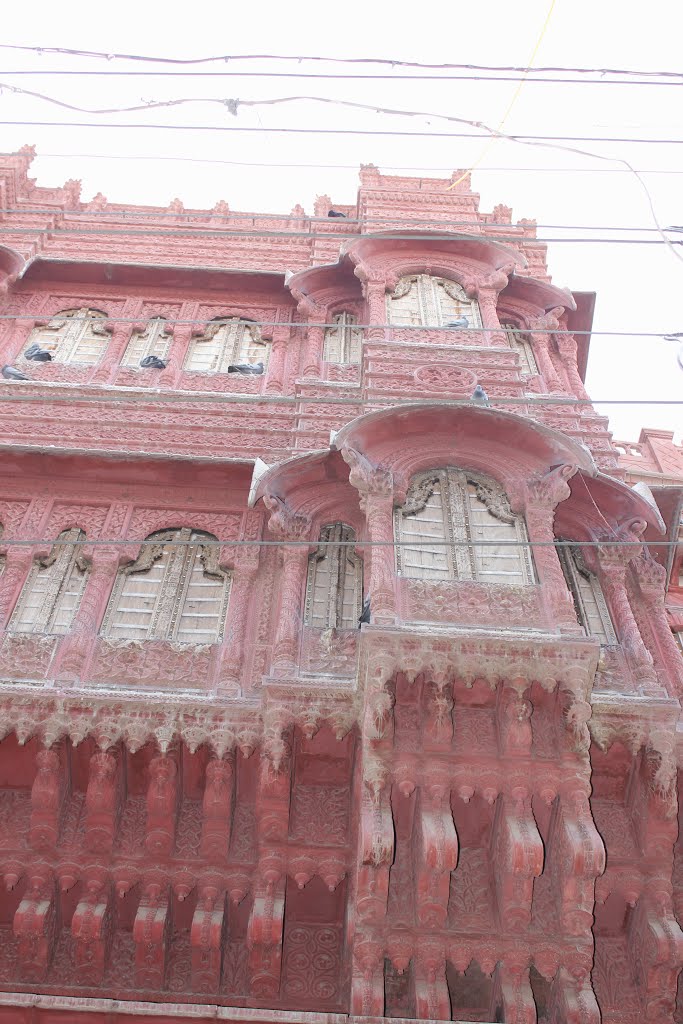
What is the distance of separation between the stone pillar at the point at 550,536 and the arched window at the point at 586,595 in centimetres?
65

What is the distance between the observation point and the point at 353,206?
18.2 metres

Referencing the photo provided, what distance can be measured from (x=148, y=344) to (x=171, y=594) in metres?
5.54

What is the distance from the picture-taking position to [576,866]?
7441mm

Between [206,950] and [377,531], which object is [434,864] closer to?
[206,950]

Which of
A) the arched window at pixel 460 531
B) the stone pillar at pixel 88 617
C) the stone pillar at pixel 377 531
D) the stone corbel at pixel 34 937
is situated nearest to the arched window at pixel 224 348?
the stone pillar at pixel 88 617

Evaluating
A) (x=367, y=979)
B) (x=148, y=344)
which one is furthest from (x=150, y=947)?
(x=148, y=344)

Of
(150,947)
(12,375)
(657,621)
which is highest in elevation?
(12,375)

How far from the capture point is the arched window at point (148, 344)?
46.6ft

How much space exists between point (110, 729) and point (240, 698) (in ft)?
4.05

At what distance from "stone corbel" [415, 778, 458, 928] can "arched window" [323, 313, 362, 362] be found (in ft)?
25.8

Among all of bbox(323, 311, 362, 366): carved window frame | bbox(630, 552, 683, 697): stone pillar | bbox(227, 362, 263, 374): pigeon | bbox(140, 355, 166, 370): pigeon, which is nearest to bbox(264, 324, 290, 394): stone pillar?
bbox(227, 362, 263, 374): pigeon

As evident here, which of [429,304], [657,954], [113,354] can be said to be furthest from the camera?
[429,304]

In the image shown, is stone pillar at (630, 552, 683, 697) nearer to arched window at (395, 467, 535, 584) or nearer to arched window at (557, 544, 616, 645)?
arched window at (557, 544, 616, 645)

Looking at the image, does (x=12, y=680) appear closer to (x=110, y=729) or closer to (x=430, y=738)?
(x=110, y=729)
